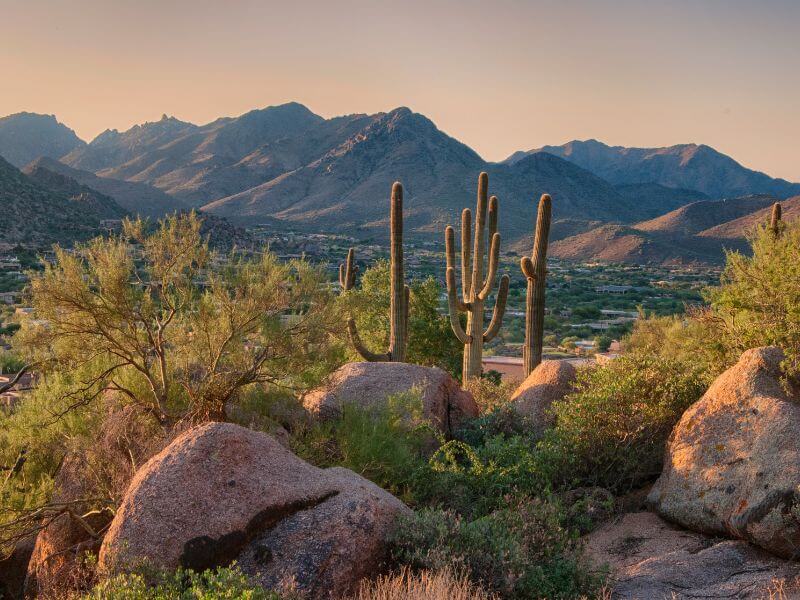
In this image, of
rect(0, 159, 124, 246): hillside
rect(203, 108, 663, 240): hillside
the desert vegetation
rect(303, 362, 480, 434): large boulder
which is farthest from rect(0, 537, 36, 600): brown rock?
rect(203, 108, 663, 240): hillside

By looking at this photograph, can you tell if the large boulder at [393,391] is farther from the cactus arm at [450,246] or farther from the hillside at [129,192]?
the hillside at [129,192]

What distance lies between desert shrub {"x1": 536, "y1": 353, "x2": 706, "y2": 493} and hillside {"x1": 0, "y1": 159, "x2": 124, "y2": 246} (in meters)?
54.2

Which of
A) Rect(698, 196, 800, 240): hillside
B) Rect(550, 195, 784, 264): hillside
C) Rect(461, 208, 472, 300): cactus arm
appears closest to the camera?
Rect(461, 208, 472, 300): cactus arm

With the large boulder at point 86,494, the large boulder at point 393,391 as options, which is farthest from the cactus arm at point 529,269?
the large boulder at point 86,494

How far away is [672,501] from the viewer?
25.4ft

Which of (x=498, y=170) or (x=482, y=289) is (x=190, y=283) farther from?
(x=498, y=170)

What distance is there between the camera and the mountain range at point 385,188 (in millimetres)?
105500

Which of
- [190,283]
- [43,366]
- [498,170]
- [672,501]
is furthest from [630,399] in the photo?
[498,170]

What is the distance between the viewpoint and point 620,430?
9.03 m

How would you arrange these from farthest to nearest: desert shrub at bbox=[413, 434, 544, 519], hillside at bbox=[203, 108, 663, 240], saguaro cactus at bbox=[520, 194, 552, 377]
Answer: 1. hillside at bbox=[203, 108, 663, 240]
2. saguaro cactus at bbox=[520, 194, 552, 377]
3. desert shrub at bbox=[413, 434, 544, 519]

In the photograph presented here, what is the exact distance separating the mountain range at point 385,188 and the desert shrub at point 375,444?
86796 mm

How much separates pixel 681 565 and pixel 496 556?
1.88 meters

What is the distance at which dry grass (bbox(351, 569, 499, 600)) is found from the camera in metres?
5.05

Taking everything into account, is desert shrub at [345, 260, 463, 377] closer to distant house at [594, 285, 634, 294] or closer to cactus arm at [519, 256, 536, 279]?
cactus arm at [519, 256, 536, 279]
